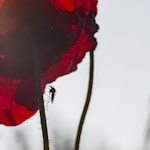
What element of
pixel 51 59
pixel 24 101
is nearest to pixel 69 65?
pixel 51 59

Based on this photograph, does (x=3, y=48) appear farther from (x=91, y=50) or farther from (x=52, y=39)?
(x=91, y=50)

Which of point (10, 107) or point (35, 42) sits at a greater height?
point (35, 42)

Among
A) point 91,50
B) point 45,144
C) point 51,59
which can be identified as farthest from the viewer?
point 51,59

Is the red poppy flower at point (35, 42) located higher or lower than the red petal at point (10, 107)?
higher

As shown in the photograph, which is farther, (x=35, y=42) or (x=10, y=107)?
(x=10, y=107)

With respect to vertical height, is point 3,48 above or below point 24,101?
above

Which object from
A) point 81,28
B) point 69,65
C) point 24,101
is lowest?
point 24,101

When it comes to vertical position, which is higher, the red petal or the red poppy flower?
the red poppy flower

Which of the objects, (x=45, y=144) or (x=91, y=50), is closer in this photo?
(x=45, y=144)
